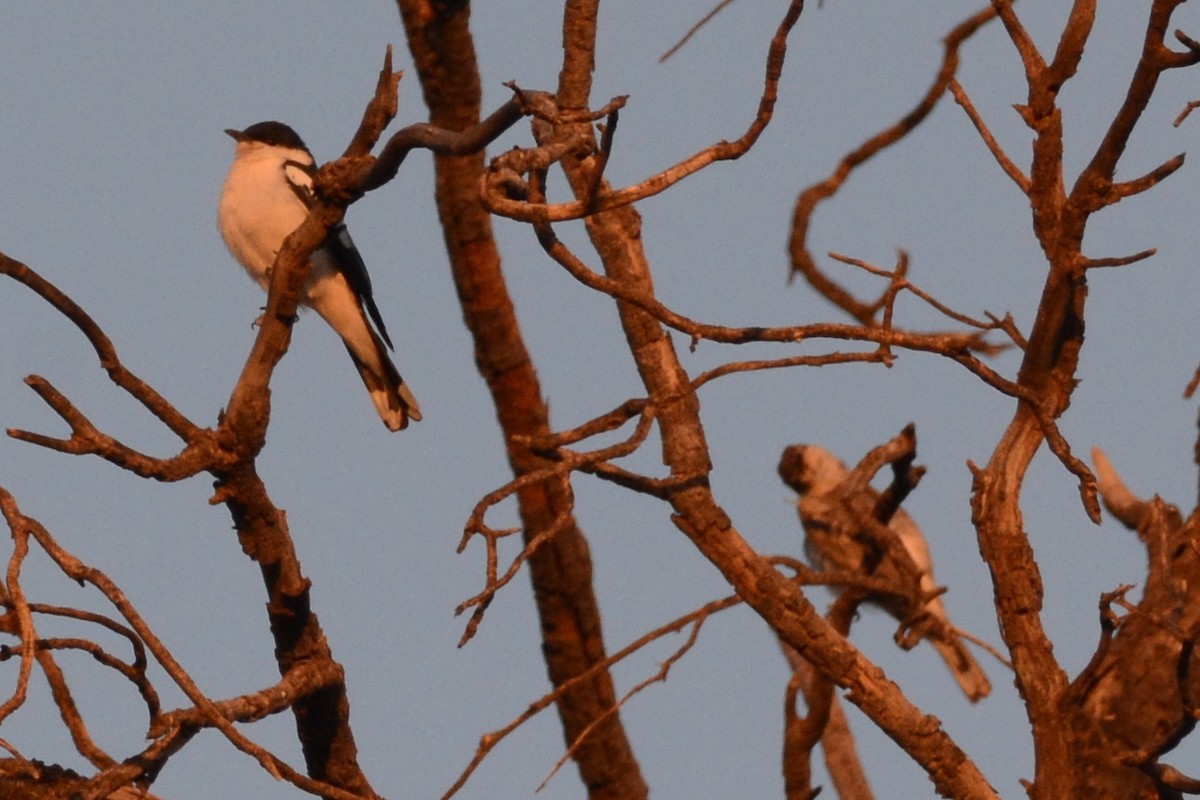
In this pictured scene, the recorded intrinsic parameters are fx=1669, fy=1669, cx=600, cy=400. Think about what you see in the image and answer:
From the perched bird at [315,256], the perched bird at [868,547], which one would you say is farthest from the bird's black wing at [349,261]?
the perched bird at [868,547]

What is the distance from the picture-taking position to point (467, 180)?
252 inches

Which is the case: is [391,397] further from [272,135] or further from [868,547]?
[868,547]

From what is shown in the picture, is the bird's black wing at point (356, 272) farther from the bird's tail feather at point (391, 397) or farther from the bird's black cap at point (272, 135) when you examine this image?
the bird's black cap at point (272, 135)

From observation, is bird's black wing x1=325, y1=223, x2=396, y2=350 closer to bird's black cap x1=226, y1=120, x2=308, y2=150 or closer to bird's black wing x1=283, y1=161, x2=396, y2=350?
bird's black wing x1=283, y1=161, x2=396, y2=350

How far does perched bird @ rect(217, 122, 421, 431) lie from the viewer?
23.1 feet

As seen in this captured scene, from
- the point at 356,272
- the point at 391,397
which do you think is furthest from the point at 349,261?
the point at 391,397

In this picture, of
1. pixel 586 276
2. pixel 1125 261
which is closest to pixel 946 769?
pixel 1125 261

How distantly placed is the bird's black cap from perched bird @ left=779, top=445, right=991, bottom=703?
2.87m

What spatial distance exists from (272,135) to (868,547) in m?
4.03

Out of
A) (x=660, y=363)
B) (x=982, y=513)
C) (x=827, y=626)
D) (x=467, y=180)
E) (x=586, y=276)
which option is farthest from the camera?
(x=467, y=180)

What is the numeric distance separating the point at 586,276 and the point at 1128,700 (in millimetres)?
1980

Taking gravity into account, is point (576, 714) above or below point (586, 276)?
above

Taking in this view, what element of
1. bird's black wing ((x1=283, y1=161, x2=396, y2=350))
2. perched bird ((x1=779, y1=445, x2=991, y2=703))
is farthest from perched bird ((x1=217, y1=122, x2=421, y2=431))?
perched bird ((x1=779, y1=445, x2=991, y2=703))

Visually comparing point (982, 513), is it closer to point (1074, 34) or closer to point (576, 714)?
point (1074, 34)
